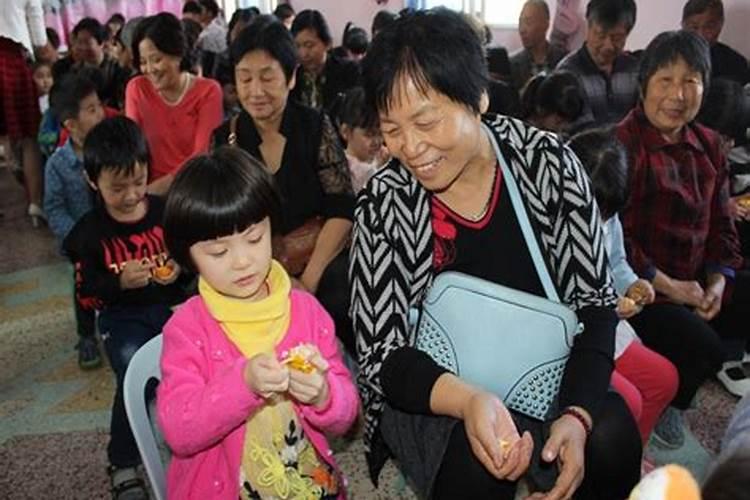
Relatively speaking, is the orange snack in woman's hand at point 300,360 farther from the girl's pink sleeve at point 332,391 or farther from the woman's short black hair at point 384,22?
the woman's short black hair at point 384,22

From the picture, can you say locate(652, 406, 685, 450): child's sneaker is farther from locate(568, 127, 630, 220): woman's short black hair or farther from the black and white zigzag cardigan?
the black and white zigzag cardigan

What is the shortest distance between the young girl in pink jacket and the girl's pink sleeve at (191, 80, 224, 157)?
1575mm

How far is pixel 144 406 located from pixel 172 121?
1792 mm

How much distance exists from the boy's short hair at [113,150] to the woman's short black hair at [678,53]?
1.52 metres

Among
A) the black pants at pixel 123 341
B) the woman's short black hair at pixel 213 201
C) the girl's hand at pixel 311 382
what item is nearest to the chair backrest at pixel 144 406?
the woman's short black hair at pixel 213 201

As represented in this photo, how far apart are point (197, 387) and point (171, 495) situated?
0.26 metres

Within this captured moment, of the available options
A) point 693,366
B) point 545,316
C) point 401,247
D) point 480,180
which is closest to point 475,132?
point 480,180

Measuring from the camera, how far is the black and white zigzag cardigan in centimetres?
141

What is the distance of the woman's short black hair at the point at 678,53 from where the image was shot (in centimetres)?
205

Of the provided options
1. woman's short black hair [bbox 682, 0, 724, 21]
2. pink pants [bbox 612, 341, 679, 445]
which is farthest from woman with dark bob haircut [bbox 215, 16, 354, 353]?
woman's short black hair [bbox 682, 0, 724, 21]

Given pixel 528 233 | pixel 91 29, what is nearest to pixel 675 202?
pixel 528 233

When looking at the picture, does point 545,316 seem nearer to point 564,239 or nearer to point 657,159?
point 564,239

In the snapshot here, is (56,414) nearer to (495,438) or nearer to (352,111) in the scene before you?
(352,111)

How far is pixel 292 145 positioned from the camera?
7.41 feet
